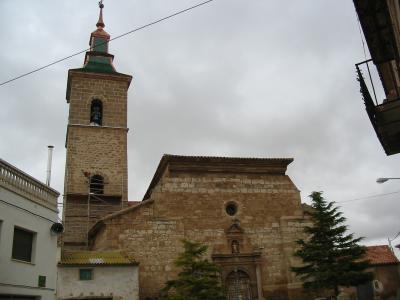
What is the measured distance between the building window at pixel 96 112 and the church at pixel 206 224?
4044mm

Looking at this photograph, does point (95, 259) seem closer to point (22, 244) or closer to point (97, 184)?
point (22, 244)

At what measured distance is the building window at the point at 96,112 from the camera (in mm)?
28569

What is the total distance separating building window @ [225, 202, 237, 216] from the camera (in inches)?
855

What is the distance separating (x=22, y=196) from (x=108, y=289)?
6007 mm

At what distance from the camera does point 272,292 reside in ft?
67.1

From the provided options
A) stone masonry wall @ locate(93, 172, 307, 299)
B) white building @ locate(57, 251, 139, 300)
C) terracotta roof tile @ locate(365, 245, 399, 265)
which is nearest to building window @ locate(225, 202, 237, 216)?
stone masonry wall @ locate(93, 172, 307, 299)

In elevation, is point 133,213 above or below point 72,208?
below

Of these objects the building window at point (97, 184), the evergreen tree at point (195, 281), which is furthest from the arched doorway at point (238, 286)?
the building window at point (97, 184)

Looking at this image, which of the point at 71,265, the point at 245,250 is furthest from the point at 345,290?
the point at 71,265

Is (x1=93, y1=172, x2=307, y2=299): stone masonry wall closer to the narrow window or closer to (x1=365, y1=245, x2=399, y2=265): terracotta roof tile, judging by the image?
the narrow window

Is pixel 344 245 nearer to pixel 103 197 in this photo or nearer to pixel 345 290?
pixel 345 290

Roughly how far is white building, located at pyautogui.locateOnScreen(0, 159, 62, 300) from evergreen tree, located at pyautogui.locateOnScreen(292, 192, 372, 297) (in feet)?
32.0

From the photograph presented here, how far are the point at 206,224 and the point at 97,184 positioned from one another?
8548 millimetres

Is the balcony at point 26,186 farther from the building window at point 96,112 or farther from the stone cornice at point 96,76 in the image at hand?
the stone cornice at point 96,76
